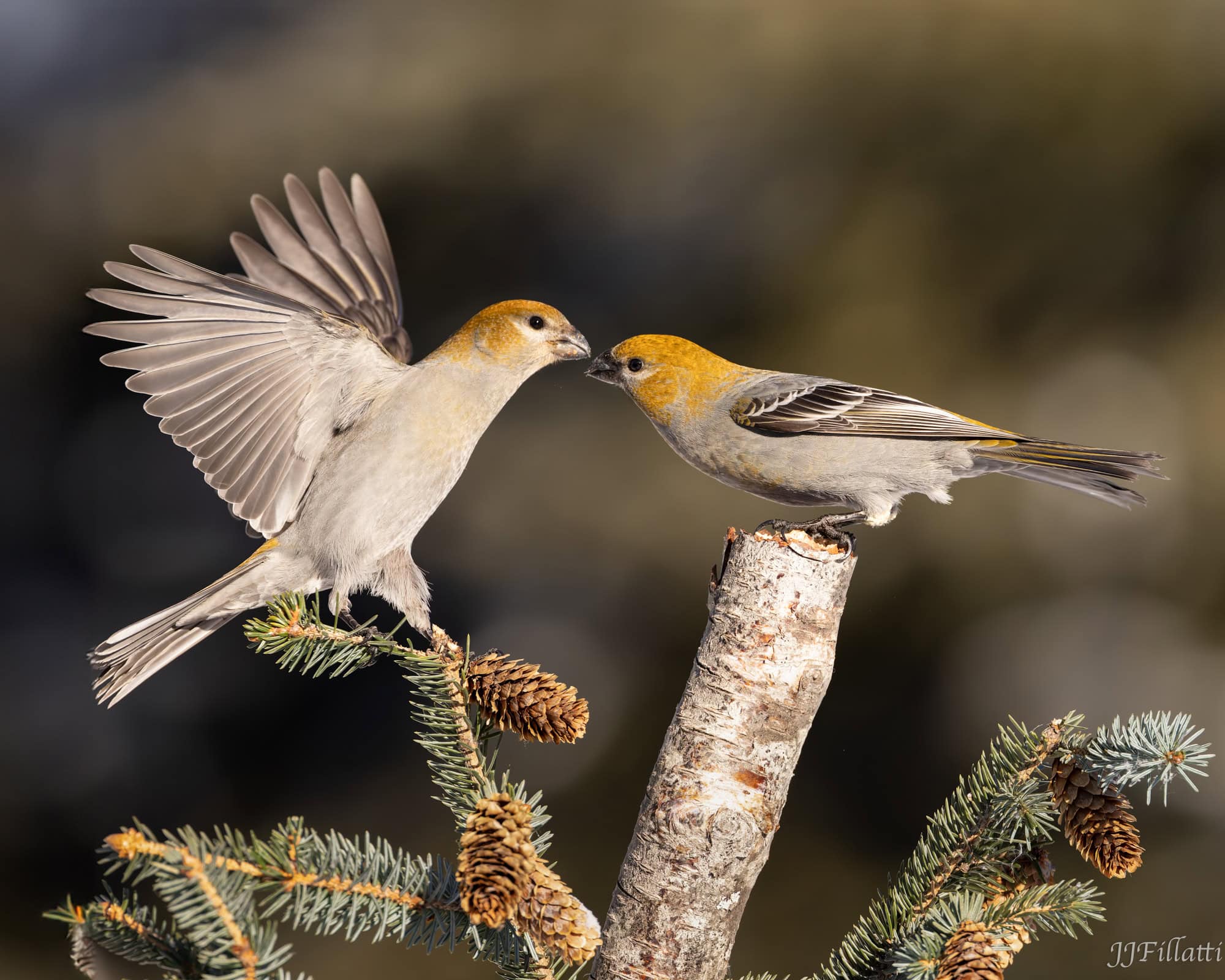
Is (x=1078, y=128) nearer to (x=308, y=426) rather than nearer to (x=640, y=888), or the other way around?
(x=308, y=426)

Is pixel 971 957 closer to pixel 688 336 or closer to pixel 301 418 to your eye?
pixel 301 418

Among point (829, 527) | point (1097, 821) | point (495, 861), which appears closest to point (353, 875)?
point (495, 861)

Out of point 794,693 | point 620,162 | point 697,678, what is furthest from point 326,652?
point 620,162

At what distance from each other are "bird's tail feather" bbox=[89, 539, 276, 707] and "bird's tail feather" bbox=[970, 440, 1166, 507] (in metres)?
2.75

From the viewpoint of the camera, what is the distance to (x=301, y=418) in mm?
3539

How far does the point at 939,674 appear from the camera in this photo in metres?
4.93

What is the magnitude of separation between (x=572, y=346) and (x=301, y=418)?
110cm

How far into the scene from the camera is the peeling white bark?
2135mm

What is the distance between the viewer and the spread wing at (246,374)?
123 inches

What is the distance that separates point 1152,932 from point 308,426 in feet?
14.9

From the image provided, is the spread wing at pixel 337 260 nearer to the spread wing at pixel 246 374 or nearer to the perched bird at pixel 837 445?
the spread wing at pixel 246 374

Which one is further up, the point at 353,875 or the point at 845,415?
the point at 845,415

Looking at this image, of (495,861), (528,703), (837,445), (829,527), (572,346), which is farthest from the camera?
(572,346)

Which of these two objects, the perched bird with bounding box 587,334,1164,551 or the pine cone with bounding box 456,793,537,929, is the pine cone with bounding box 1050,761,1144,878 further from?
the perched bird with bounding box 587,334,1164,551
